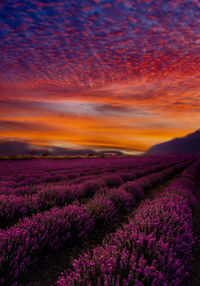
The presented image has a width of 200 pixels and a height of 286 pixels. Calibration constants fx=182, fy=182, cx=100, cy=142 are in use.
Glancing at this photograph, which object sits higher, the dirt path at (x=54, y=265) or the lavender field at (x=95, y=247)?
the lavender field at (x=95, y=247)

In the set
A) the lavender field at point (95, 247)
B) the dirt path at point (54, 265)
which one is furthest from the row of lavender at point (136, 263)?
the dirt path at point (54, 265)

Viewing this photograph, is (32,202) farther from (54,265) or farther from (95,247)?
(95,247)

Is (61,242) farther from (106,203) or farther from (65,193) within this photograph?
(65,193)

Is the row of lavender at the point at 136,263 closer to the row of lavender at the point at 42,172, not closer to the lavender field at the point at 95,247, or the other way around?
the lavender field at the point at 95,247

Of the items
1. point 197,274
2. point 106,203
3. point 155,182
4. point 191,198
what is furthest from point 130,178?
point 197,274

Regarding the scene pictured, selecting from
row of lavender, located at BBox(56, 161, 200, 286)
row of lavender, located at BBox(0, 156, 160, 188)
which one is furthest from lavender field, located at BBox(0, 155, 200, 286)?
row of lavender, located at BBox(0, 156, 160, 188)

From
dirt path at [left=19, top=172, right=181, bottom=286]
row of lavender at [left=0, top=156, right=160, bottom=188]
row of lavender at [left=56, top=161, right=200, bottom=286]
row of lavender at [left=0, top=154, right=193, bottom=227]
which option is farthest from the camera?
row of lavender at [left=0, top=156, right=160, bottom=188]

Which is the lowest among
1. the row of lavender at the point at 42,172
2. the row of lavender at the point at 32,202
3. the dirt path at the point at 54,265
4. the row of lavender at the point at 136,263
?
the row of lavender at the point at 42,172

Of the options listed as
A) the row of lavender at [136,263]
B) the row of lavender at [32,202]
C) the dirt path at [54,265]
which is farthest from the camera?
the row of lavender at [32,202]

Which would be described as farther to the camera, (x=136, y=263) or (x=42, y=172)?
(x=42, y=172)

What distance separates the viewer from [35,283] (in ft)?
6.86

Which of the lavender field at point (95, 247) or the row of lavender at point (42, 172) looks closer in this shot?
the lavender field at point (95, 247)

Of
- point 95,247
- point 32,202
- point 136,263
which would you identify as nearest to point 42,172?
point 32,202

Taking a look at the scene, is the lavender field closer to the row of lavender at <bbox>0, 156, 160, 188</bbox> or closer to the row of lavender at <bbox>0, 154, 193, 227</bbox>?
the row of lavender at <bbox>0, 154, 193, 227</bbox>
